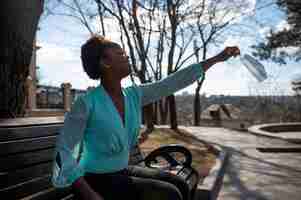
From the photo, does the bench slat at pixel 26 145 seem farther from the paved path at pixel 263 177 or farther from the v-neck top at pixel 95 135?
the paved path at pixel 263 177

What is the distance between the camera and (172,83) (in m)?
2.27

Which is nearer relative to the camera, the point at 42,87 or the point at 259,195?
the point at 259,195

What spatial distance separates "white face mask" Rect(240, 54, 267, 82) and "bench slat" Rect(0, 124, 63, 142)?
151 cm

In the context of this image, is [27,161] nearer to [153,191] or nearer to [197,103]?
[153,191]

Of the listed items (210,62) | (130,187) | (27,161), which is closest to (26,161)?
(27,161)

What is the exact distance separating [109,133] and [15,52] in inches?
89.2

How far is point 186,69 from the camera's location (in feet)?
7.43

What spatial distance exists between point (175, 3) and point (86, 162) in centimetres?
1139

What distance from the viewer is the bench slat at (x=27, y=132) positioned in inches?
74.6

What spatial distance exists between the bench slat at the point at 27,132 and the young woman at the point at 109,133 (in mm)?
429

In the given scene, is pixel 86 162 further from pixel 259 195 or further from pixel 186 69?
pixel 259 195

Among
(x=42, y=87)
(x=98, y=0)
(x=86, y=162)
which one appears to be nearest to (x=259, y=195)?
(x=86, y=162)

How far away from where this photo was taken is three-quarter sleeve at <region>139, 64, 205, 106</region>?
7.41 feet

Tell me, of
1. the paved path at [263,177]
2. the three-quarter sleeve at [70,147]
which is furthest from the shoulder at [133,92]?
the paved path at [263,177]
